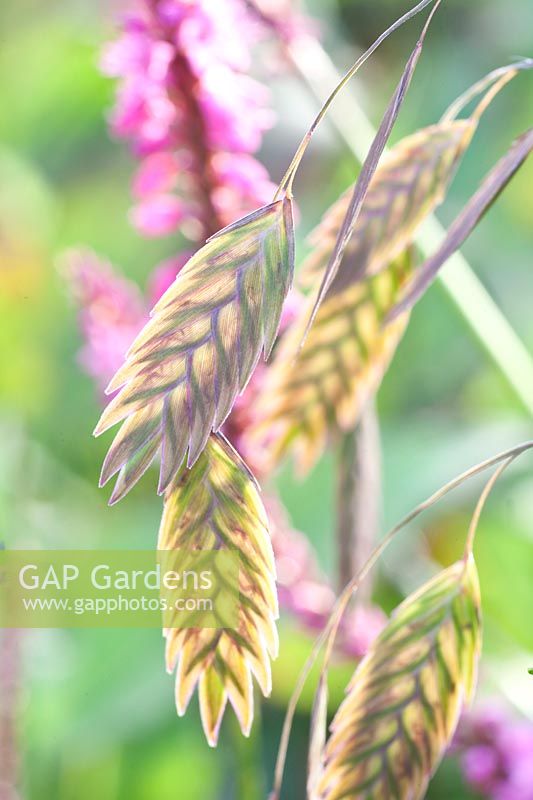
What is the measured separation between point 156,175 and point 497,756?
28 cm

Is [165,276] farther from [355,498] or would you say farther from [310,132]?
[310,132]

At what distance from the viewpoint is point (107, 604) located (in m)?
0.36

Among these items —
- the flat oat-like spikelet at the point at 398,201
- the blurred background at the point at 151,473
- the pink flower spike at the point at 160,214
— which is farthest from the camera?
the blurred background at the point at 151,473

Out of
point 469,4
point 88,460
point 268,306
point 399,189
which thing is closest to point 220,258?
point 268,306

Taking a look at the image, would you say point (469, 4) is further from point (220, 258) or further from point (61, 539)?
point (220, 258)

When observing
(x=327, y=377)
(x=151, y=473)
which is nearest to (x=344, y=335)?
(x=327, y=377)

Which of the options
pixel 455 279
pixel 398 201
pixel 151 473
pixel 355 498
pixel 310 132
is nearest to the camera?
pixel 310 132

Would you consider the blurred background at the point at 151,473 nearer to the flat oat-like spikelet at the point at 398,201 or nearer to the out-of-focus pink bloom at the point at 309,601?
the out-of-focus pink bloom at the point at 309,601

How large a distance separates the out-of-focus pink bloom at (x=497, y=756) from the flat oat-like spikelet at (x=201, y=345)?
271mm

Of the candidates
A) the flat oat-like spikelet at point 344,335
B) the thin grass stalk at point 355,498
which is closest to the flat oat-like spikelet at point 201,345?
the flat oat-like spikelet at point 344,335

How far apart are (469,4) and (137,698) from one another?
36.7 inches

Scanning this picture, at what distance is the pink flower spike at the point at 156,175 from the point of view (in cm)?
44

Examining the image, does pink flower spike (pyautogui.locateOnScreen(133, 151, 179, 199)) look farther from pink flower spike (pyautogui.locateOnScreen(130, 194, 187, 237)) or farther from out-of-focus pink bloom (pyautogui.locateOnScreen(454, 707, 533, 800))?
out-of-focus pink bloom (pyautogui.locateOnScreen(454, 707, 533, 800))

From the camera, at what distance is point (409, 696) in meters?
0.31
